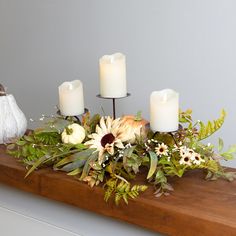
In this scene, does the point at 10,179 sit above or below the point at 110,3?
below

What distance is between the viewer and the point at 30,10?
1.72 m

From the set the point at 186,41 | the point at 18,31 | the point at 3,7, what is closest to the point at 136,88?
the point at 186,41

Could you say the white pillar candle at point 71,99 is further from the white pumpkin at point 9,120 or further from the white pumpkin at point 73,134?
the white pumpkin at point 9,120

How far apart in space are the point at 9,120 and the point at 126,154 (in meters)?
0.51

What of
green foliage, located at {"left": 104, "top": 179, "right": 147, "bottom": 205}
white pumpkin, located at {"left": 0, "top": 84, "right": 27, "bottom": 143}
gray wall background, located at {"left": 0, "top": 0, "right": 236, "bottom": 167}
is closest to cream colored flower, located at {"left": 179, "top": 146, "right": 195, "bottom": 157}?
green foliage, located at {"left": 104, "top": 179, "right": 147, "bottom": 205}

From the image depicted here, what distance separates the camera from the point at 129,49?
1.45 m

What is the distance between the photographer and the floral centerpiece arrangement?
3.07ft

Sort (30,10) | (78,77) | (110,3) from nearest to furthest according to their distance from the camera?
(110,3) → (78,77) → (30,10)

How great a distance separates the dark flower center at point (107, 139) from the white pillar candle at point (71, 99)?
0.58 feet

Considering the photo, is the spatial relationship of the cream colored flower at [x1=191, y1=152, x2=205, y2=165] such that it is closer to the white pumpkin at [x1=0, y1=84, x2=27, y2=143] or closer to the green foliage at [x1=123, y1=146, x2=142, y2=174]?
the green foliage at [x1=123, y1=146, x2=142, y2=174]

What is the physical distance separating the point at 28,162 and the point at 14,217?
25cm

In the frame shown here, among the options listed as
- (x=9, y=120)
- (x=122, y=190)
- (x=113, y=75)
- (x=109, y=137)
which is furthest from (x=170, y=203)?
(x=9, y=120)

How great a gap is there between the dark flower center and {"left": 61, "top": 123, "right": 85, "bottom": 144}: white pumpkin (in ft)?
0.24

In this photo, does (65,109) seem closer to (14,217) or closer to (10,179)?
(10,179)
